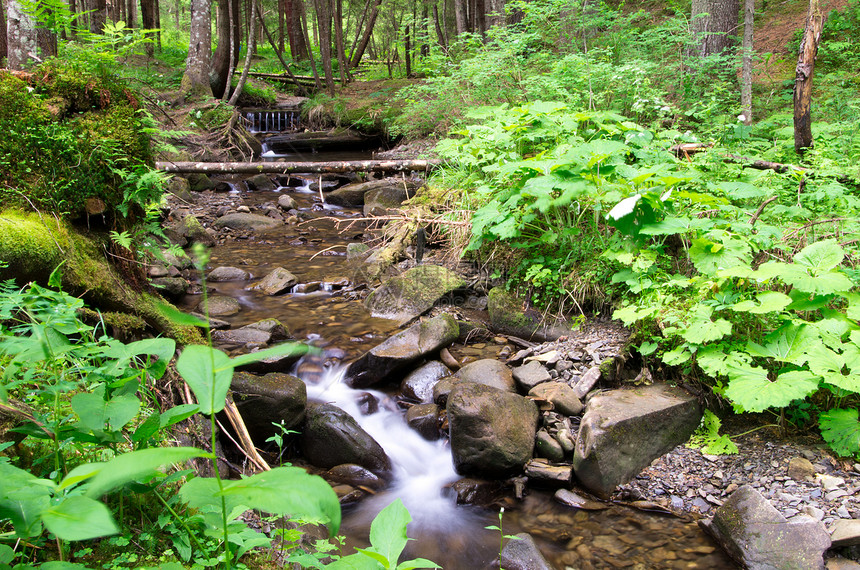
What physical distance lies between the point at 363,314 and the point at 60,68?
3.76 metres

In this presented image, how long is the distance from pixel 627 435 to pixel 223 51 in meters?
16.7

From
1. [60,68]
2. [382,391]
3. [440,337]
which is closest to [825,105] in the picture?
[440,337]

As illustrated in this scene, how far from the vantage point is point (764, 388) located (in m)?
3.12

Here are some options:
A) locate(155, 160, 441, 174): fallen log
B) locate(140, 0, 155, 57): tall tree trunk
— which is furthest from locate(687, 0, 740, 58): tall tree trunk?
locate(140, 0, 155, 57): tall tree trunk

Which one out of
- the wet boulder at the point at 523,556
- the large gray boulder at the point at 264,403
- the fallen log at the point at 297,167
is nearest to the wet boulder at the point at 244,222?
the fallen log at the point at 297,167

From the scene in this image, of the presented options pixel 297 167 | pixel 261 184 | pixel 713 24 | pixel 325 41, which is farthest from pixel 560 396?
pixel 325 41

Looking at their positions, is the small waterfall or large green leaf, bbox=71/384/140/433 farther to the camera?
the small waterfall

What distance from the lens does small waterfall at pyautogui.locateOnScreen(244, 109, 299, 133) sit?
17781 mm

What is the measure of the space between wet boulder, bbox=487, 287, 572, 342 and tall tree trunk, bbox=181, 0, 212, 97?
13.4 metres

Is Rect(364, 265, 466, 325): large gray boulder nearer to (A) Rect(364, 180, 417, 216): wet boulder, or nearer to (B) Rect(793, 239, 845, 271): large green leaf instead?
(B) Rect(793, 239, 845, 271): large green leaf

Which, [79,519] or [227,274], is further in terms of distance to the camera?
[227,274]

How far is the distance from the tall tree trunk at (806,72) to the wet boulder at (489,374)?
5.17 meters

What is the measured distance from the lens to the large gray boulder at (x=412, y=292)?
6102 millimetres

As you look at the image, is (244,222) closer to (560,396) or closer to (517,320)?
(517,320)
